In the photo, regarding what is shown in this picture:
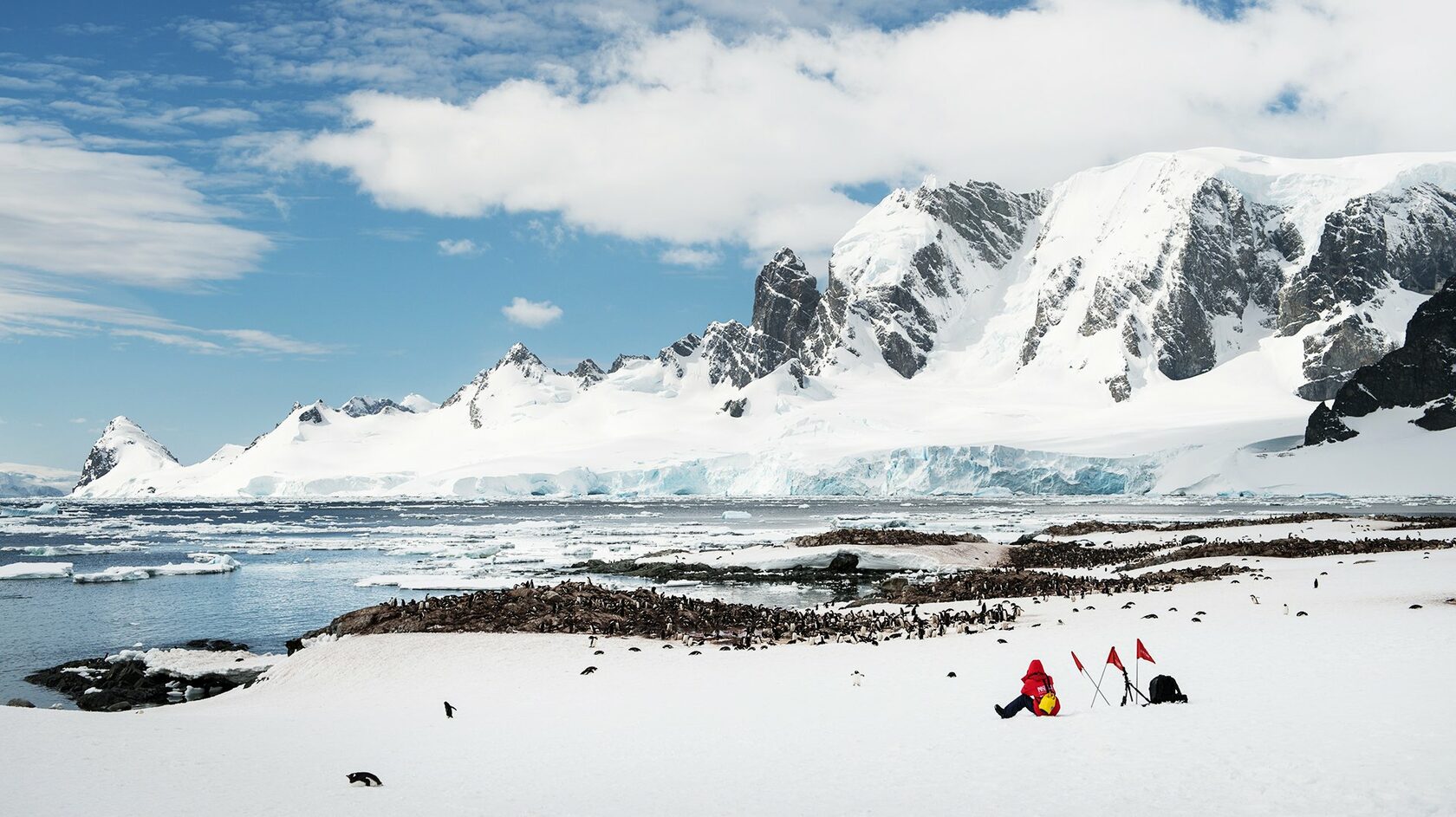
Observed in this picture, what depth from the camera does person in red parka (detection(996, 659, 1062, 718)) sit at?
31.6 ft

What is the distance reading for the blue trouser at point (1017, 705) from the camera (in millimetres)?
9609

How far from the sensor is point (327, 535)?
7344cm

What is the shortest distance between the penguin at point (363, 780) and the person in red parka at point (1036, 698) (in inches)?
231

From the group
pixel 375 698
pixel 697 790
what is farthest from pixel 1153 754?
pixel 375 698

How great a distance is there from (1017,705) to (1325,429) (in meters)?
153

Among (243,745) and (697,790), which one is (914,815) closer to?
(697,790)

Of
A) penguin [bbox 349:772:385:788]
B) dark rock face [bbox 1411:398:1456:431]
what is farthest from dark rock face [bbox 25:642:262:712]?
dark rock face [bbox 1411:398:1456:431]

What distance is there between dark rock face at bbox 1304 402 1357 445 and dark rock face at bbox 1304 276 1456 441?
128 mm

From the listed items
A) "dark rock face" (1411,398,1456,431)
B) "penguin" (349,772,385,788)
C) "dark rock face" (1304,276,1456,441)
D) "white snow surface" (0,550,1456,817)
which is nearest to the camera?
"white snow surface" (0,550,1456,817)

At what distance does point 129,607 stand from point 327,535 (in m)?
43.9

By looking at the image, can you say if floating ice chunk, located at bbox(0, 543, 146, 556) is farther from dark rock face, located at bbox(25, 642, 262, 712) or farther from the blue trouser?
the blue trouser

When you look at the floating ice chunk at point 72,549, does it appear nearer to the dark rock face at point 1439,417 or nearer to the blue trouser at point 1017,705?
the blue trouser at point 1017,705

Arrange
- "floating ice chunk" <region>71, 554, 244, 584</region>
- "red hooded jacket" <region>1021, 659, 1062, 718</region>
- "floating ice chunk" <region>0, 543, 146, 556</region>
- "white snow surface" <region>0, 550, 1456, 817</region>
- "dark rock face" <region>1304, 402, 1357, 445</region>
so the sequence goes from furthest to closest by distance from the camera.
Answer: "dark rock face" <region>1304, 402, 1357, 445</region> → "floating ice chunk" <region>0, 543, 146, 556</region> → "floating ice chunk" <region>71, 554, 244, 584</region> → "red hooded jacket" <region>1021, 659, 1062, 718</region> → "white snow surface" <region>0, 550, 1456, 817</region>

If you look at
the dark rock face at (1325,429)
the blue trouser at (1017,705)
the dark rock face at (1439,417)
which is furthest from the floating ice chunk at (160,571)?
the dark rock face at (1439,417)
